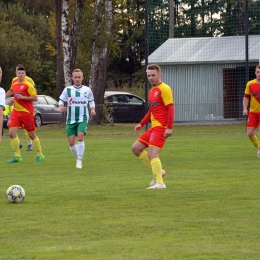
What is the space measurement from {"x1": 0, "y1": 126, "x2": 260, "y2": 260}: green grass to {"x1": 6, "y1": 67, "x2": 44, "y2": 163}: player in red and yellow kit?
2.35 ft

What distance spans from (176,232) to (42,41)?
166ft

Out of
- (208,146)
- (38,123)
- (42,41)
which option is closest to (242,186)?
(208,146)

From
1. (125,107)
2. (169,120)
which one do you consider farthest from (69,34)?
(169,120)

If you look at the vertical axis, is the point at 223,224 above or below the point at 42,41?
below

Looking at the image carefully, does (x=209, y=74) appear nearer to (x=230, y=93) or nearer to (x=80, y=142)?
(x=230, y=93)

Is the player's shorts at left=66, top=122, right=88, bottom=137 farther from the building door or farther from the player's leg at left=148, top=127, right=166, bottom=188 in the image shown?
the building door

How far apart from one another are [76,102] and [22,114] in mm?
2161

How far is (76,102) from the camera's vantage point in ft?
50.2

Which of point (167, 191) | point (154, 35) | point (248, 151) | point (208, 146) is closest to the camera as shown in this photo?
point (167, 191)

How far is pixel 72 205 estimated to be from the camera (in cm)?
959

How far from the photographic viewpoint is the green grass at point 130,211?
22.2 feet

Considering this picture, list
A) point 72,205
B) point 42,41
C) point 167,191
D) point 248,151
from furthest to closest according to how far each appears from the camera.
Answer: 1. point 42,41
2. point 248,151
3. point 167,191
4. point 72,205

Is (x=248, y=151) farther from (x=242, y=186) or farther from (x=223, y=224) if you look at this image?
(x=223, y=224)

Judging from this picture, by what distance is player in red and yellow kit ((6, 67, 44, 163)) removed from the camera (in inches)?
664
